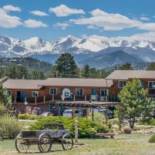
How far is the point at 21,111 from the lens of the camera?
3760 inches

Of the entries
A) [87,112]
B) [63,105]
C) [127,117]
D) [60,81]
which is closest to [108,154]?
[127,117]

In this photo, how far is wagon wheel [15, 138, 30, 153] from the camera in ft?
97.1

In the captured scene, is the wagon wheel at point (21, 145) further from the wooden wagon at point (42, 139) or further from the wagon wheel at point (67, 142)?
the wagon wheel at point (67, 142)

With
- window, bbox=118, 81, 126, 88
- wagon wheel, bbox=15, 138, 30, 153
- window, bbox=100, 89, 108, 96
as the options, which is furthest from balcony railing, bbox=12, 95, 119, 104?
wagon wheel, bbox=15, 138, 30, 153

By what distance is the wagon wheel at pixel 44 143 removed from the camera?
94.6 ft

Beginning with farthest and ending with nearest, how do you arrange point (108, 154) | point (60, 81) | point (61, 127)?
point (60, 81)
point (61, 127)
point (108, 154)

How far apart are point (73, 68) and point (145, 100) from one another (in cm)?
10351

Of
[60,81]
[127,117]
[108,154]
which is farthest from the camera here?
[60,81]

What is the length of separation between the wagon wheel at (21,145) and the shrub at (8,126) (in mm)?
9648

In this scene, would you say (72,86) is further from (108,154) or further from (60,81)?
(108,154)

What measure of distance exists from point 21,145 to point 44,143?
5.46 feet

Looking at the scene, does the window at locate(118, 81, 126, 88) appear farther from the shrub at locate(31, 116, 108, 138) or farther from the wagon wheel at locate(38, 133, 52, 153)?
the wagon wheel at locate(38, 133, 52, 153)

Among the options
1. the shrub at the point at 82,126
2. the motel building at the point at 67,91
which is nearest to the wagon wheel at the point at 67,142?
the shrub at the point at 82,126

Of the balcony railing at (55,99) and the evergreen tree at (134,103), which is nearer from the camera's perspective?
the evergreen tree at (134,103)
